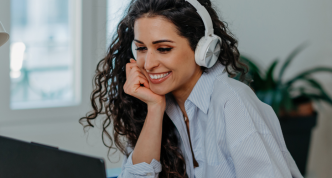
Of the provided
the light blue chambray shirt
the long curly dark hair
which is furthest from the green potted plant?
the light blue chambray shirt

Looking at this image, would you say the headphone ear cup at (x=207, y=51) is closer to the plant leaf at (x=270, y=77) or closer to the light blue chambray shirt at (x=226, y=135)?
the light blue chambray shirt at (x=226, y=135)

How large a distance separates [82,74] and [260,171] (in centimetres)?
169

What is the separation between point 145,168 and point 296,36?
1.82 meters

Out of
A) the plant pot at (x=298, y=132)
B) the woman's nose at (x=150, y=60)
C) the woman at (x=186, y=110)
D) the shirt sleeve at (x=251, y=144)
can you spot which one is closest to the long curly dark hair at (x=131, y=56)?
the woman at (x=186, y=110)

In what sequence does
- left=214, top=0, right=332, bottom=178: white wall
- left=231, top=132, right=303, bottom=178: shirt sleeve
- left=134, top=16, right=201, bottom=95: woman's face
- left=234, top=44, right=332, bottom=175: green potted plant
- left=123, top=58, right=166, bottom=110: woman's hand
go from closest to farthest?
left=231, top=132, right=303, bottom=178: shirt sleeve, left=134, top=16, right=201, bottom=95: woman's face, left=123, top=58, right=166, bottom=110: woman's hand, left=234, top=44, right=332, bottom=175: green potted plant, left=214, top=0, right=332, bottom=178: white wall

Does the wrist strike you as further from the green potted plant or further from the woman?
the green potted plant

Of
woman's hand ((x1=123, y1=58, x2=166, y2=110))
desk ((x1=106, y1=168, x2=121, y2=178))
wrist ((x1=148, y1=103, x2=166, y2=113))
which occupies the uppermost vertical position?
woman's hand ((x1=123, y1=58, x2=166, y2=110))

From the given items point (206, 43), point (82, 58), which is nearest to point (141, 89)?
point (206, 43)

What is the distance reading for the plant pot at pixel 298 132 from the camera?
7.17ft

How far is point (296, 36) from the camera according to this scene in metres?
2.47

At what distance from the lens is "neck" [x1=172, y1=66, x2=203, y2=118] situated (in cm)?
123

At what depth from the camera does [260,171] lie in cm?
92

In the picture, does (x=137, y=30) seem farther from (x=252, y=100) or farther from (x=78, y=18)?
(x=78, y=18)

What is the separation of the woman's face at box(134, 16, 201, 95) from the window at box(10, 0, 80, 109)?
136 cm
